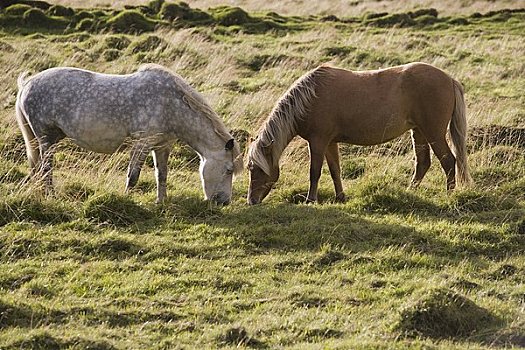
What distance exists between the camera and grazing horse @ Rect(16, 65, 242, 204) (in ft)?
29.3

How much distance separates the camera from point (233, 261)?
720 centimetres

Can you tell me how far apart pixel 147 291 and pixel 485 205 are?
391 centimetres

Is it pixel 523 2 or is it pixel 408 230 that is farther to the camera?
pixel 523 2

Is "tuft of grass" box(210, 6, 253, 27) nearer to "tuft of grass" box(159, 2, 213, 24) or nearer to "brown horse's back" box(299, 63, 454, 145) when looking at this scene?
"tuft of grass" box(159, 2, 213, 24)

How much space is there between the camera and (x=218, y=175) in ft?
29.4

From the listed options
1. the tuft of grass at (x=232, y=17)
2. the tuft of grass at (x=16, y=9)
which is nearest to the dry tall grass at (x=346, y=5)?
the tuft of grass at (x=232, y=17)

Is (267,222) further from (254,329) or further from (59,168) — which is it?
(59,168)

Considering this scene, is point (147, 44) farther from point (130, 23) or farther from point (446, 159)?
point (446, 159)

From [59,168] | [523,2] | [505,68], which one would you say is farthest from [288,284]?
[523,2]

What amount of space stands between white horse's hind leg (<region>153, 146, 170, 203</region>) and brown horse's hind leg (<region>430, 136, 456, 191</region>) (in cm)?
294

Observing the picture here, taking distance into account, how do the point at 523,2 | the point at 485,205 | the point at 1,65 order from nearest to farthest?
the point at 485,205, the point at 1,65, the point at 523,2

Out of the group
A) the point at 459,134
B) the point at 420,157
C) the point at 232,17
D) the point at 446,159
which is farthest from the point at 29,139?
the point at 232,17

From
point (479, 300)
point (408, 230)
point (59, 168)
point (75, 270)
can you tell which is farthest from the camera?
point (59, 168)

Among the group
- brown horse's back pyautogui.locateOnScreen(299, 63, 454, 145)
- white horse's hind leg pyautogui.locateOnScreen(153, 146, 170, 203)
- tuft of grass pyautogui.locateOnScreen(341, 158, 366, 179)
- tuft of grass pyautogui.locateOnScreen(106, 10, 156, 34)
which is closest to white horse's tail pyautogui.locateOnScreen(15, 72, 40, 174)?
white horse's hind leg pyautogui.locateOnScreen(153, 146, 170, 203)
